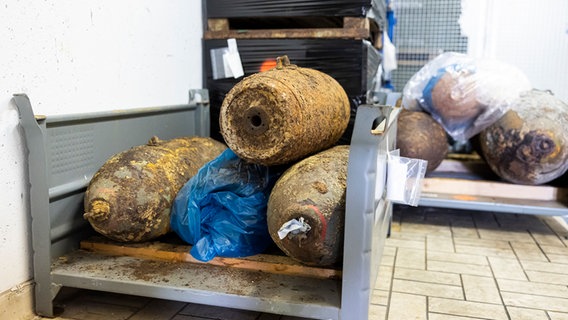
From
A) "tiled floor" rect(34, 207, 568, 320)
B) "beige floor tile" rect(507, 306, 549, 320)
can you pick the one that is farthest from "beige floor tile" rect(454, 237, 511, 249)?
"beige floor tile" rect(507, 306, 549, 320)

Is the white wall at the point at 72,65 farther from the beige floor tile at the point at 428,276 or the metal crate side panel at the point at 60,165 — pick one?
the beige floor tile at the point at 428,276

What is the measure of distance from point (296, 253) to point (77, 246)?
3.37ft

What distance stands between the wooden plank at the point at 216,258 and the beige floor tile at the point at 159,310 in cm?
21

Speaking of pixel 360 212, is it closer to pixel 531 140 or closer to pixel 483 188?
pixel 531 140

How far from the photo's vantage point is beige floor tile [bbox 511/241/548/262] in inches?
113

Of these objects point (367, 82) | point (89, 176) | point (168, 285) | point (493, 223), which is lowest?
point (493, 223)

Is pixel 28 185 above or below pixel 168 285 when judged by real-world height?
above

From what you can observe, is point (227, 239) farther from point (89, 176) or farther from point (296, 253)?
point (89, 176)

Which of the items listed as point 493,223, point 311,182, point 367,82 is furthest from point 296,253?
point 493,223

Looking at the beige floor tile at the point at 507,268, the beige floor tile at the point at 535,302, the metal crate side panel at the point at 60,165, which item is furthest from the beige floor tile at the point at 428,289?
the metal crate side panel at the point at 60,165

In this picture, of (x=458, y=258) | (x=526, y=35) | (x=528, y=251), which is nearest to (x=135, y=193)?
(x=458, y=258)

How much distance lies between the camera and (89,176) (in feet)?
7.29

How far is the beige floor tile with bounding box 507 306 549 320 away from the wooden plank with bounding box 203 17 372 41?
1616 mm

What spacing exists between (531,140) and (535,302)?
1.15 meters
